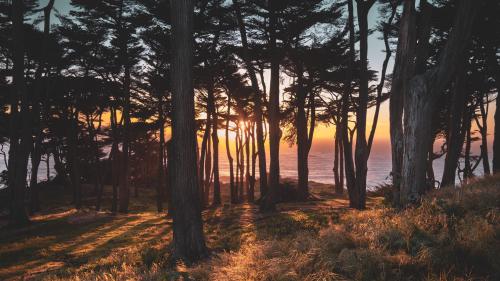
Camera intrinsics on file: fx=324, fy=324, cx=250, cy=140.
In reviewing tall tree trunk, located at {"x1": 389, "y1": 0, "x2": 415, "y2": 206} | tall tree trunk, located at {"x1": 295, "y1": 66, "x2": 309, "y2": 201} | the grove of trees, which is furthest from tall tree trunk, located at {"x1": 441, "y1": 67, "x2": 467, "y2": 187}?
tall tree trunk, located at {"x1": 295, "y1": 66, "x2": 309, "y2": 201}

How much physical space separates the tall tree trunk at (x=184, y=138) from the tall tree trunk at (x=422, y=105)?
16.8 feet

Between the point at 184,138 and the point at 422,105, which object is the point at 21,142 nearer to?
the point at 184,138

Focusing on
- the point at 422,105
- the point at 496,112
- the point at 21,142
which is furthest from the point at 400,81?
the point at 21,142

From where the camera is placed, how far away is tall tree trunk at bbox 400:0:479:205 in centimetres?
713

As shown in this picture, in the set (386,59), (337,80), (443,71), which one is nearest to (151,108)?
(337,80)

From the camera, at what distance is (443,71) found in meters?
7.39

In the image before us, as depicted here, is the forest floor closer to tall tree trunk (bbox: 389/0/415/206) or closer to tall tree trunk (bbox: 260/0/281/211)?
tall tree trunk (bbox: 389/0/415/206)

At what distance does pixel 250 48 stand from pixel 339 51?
5.50m

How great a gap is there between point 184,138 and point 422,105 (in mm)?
5656

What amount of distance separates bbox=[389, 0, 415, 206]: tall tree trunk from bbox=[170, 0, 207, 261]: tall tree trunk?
5.34 m

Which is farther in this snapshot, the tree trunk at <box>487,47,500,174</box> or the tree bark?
the tree bark

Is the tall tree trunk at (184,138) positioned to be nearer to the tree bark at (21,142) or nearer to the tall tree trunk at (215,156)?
the tree bark at (21,142)

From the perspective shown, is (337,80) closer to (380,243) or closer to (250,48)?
(250,48)

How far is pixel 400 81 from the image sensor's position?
9289 millimetres
